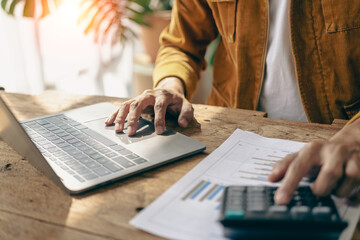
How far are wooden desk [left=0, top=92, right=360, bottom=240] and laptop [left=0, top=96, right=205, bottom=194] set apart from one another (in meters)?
0.02

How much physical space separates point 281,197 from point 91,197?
Result: 0.27m

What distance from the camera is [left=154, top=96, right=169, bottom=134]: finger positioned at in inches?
29.1

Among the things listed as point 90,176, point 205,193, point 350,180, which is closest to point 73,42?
point 90,176

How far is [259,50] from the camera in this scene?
1.10 m

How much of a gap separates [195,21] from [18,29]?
1.36 meters

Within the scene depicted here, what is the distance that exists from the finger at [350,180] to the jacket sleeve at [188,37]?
27.5 inches

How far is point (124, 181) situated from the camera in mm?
572

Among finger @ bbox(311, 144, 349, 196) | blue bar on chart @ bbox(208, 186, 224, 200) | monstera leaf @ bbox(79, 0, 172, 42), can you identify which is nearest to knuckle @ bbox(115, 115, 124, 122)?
blue bar on chart @ bbox(208, 186, 224, 200)

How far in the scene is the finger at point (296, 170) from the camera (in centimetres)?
44

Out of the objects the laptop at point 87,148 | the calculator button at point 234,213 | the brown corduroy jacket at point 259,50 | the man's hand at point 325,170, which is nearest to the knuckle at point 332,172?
the man's hand at point 325,170

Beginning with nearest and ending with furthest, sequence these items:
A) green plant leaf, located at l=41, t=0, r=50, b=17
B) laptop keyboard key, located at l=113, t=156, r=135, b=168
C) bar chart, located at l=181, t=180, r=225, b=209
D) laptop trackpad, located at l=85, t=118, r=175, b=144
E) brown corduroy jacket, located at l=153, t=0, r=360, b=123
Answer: bar chart, located at l=181, t=180, r=225, b=209 < laptop keyboard key, located at l=113, t=156, r=135, b=168 < laptop trackpad, located at l=85, t=118, r=175, b=144 < brown corduroy jacket, located at l=153, t=0, r=360, b=123 < green plant leaf, located at l=41, t=0, r=50, b=17

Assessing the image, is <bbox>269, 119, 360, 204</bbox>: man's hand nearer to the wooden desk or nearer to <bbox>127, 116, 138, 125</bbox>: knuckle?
the wooden desk

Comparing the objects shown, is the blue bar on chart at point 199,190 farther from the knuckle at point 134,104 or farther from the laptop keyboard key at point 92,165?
the knuckle at point 134,104

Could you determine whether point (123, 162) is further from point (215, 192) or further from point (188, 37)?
point (188, 37)
